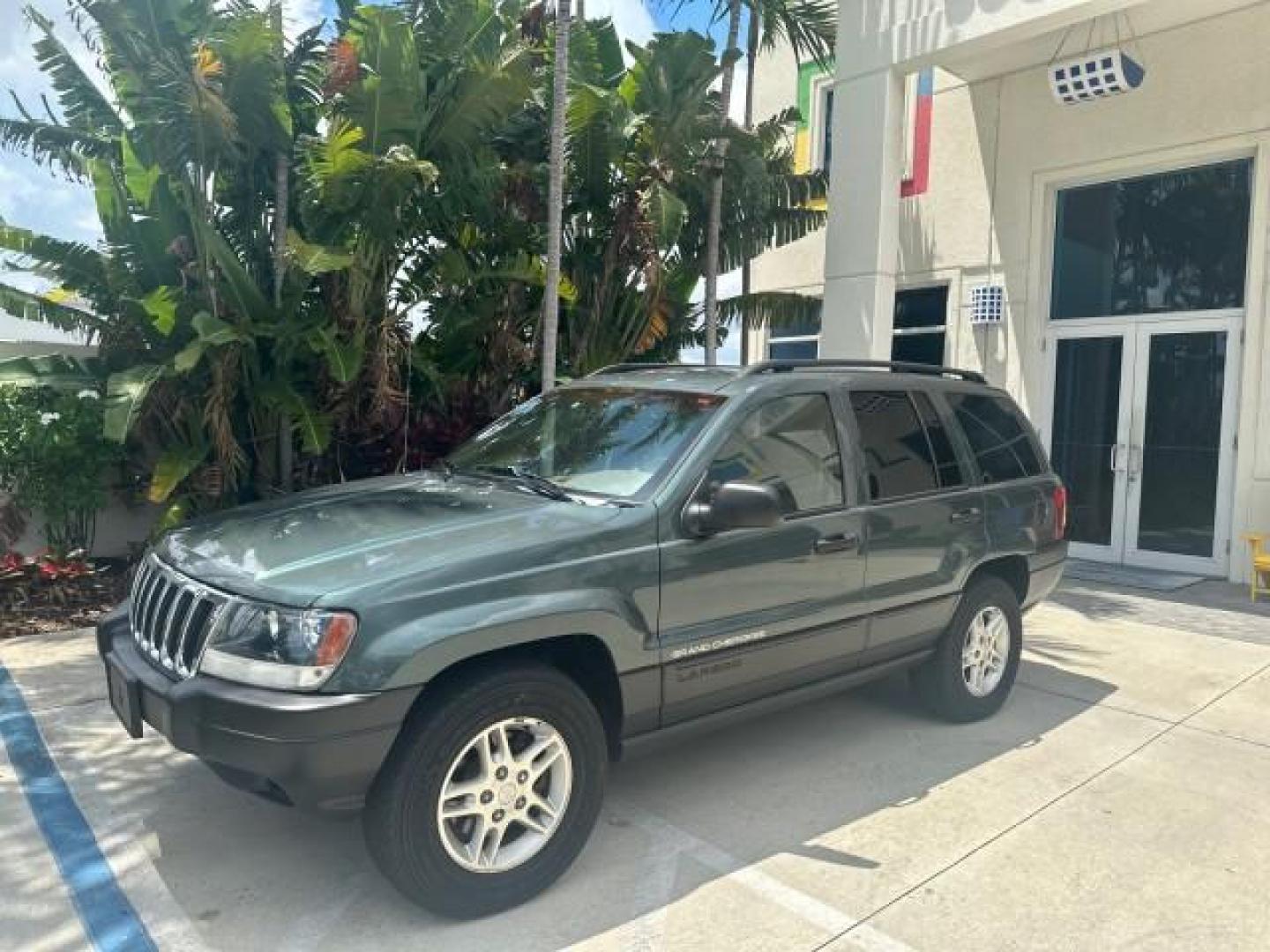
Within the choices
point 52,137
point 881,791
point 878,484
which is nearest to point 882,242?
point 878,484

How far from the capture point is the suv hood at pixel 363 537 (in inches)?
120

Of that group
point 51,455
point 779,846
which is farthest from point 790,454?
point 51,455

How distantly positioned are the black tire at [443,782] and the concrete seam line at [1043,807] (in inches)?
36.2

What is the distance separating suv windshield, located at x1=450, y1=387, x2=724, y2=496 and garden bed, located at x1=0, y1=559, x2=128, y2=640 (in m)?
3.97

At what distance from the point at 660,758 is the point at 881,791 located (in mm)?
1007

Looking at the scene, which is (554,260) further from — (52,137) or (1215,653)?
(1215,653)

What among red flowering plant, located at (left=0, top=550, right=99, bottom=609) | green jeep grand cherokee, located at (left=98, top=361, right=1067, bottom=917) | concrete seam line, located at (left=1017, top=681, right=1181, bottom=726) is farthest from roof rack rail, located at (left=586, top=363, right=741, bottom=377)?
red flowering plant, located at (left=0, top=550, right=99, bottom=609)

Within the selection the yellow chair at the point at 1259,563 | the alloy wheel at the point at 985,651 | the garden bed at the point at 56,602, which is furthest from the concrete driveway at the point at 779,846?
the yellow chair at the point at 1259,563

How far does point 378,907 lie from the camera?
3.23m

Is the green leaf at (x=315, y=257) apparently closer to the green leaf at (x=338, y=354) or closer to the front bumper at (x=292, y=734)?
the green leaf at (x=338, y=354)

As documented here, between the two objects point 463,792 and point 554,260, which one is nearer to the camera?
point 463,792

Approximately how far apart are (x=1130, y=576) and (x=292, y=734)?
8.80 m

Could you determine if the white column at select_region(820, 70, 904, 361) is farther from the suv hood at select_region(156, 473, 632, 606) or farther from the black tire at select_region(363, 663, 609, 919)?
the black tire at select_region(363, 663, 609, 919)

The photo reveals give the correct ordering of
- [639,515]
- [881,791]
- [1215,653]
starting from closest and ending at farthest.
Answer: [639,515] < [881,791] < [1215,653]
